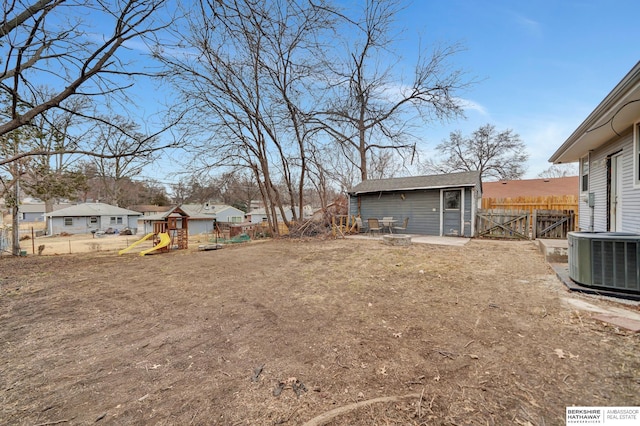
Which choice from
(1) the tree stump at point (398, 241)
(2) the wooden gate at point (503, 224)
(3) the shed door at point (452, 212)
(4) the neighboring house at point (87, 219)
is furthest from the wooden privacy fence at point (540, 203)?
(4) the neighboring house at point (87, 219)

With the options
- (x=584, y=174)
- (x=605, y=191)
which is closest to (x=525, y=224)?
(x=584, y=174)

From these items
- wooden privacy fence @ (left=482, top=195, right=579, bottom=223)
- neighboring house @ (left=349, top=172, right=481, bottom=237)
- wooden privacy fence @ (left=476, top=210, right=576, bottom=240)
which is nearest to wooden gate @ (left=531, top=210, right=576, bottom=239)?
wooden privacy fence @ (left=476, top=210, right=576, bottom=240)

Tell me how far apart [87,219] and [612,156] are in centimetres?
4114

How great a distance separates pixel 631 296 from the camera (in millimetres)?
3443

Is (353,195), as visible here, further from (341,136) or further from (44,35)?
(44,35)

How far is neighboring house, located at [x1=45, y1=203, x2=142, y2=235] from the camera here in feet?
93.8

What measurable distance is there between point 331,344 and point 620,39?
28.4 ft

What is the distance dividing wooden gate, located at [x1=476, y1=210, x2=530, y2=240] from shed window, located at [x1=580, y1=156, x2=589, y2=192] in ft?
7.31

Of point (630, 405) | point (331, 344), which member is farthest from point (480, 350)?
point (331, 344)

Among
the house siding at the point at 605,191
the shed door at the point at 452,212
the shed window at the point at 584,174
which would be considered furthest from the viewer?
the shed door at the point at 452,212

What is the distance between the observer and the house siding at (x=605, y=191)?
4.78 metres

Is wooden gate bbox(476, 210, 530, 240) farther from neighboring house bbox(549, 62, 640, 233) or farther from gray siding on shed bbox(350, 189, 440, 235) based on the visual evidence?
neighboring house bbox(549, 62, 640, 233)

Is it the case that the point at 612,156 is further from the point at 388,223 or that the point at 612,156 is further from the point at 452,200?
the point at 388,223

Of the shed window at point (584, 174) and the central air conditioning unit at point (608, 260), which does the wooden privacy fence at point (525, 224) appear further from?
the central air conditioning unit at point (608, 260)
